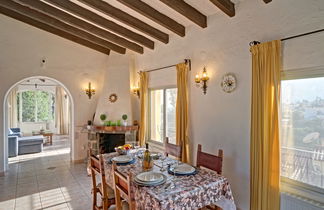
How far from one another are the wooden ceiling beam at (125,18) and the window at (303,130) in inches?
107

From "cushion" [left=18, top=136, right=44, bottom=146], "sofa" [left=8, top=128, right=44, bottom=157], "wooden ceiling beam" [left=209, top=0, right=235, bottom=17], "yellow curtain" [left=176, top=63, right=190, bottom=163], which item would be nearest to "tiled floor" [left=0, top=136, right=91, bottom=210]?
"sofa" [left=8, top=128, right=44, bottom=157]

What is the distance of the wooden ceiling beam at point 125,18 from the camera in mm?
3317

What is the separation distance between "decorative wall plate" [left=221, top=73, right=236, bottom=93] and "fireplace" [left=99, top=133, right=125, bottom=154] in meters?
3.59

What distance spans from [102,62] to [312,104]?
5440 mm

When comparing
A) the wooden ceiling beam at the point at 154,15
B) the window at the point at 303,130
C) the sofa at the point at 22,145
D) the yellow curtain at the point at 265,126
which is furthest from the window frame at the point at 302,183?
the sofa at the point at 22,145

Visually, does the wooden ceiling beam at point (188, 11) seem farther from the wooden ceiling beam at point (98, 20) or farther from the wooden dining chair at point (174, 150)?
the wooden dining chair at point (174, 150)

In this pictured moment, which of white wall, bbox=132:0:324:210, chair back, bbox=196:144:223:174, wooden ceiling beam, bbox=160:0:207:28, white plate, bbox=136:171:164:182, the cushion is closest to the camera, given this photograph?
white plate, bbox=136:171:164:182

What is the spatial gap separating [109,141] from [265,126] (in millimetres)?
4675

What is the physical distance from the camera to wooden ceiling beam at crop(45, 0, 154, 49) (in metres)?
3.58

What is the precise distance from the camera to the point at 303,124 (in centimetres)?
246

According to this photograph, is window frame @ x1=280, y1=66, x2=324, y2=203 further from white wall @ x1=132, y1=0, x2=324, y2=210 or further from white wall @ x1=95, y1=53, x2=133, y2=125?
white wall @ x1=95, y1=53, x2=133, y2=125

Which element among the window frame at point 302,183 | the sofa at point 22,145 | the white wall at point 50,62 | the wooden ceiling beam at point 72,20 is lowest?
the sofa at point 22,145

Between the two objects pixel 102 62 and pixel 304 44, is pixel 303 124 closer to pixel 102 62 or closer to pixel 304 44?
pixel 304 44

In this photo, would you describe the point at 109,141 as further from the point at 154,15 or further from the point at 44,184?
A: the point at 154,15
